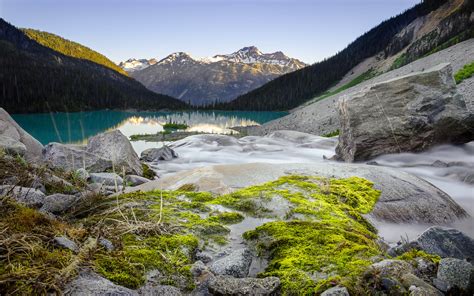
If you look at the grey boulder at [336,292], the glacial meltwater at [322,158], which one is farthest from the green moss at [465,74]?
the grey boulder at [336,292]

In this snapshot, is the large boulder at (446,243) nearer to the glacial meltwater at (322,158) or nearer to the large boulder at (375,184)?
the glacial meltwater at (322,158)

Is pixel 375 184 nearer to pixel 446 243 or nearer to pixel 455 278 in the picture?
pixel 446 243

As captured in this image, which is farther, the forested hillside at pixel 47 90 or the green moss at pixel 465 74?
the forested hillside at pixel 47 90

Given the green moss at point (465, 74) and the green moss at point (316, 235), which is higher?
the green moss at point (465, 74)

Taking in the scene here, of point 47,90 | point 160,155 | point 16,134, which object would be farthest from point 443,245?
point 47,90

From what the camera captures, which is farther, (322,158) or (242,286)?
(322,158)

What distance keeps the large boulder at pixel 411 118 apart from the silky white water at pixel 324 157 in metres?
0.48

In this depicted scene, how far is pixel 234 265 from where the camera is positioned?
3.48m

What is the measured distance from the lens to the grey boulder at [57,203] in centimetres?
478

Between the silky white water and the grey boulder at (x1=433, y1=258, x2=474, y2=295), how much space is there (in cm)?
261

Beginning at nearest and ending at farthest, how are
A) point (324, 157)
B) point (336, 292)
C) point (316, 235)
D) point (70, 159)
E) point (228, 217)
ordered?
point (336, 292) < point (316, 235) < point (228, 217) < point (70, 159) < point (324, 157)

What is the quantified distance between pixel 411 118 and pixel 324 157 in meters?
4.59

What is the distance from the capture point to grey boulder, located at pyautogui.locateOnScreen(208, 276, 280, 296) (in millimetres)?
2948

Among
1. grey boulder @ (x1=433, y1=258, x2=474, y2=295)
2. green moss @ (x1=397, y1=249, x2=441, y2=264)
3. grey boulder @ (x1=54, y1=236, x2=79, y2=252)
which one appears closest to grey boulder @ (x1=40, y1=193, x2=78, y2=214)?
grey boulder @ (x1=54, y1=236, x2=79, y2=252)
